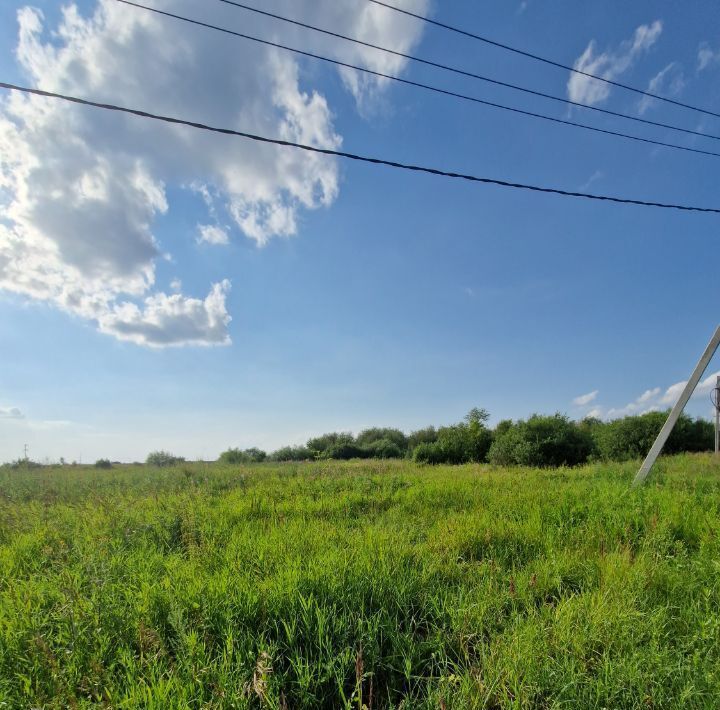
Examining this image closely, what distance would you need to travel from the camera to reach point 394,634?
2.91 metres

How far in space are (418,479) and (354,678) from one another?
7.59m

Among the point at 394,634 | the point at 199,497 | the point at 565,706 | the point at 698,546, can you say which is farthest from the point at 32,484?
the point at 698,546

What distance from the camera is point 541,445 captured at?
706 inches

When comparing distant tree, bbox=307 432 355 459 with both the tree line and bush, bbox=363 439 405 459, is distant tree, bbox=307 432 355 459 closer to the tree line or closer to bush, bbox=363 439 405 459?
bush, bbox=363 439 405 459

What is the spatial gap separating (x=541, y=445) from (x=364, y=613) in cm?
1691

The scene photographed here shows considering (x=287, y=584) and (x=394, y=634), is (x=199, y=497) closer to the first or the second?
(x=287, y=584)

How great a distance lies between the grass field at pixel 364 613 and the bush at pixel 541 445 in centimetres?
1203

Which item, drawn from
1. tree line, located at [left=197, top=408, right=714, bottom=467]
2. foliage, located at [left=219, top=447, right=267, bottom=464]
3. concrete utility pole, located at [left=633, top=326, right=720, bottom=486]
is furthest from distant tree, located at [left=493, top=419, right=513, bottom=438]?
foliage, located at [left=219, top=447, right=267, bottom=464]

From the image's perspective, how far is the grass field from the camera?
2418 millimetres

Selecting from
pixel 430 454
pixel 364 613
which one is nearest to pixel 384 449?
pixel 430 454

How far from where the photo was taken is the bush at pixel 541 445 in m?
17.6

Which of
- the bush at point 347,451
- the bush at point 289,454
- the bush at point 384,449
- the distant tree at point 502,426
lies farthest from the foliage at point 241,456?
the distant tree at point 502,426

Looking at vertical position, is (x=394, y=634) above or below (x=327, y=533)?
below

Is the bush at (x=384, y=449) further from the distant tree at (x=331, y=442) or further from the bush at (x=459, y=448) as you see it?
the bush at (x=459, y=448)
